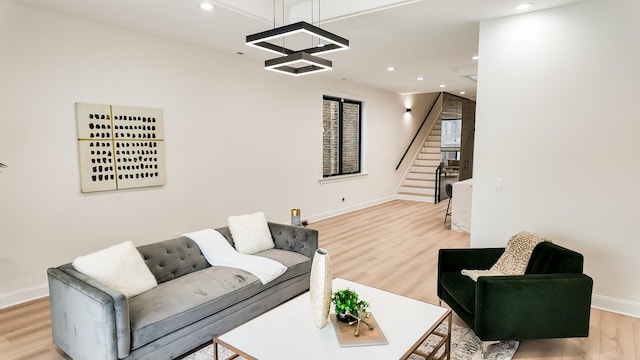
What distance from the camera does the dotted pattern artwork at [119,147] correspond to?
391 cm

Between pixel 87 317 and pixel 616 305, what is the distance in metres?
4.30

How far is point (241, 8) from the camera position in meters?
3.68

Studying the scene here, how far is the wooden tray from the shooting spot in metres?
2.05

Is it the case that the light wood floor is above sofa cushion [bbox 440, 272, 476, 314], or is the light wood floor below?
below

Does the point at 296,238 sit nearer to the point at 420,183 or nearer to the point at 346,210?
the point at 346,210

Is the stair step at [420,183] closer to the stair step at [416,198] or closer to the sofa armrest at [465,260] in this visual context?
the stair step at [416,198]

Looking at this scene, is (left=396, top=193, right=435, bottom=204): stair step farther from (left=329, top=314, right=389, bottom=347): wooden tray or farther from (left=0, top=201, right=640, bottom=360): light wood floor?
(left=329, top=314, right=389, bottom=347): wooden tray

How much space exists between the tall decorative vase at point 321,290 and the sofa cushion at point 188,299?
862 millimetres

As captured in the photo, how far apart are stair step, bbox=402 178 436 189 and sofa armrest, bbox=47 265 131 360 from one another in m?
8.61

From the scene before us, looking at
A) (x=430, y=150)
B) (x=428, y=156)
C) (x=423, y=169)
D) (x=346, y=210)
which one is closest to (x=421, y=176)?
(x=423, y=169)

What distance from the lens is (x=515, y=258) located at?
10.2ft

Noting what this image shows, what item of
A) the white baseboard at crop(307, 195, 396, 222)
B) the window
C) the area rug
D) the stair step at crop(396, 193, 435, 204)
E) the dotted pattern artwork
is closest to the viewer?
the area rug

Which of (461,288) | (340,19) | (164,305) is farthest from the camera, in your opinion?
(340,19)

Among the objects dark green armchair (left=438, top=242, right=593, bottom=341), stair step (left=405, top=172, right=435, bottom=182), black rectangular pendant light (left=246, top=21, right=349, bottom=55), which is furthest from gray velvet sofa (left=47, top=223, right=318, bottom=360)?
stair step (left=405, top=172, right=435, bottom=182)
